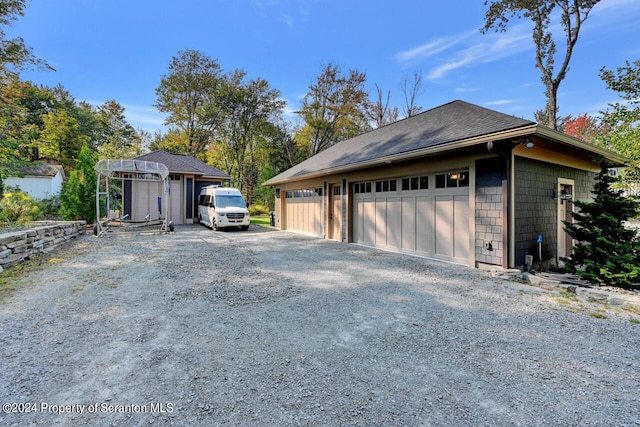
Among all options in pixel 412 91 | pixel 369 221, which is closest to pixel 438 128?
pixel 369 221

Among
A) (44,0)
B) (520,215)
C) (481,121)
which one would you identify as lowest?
(520,215)

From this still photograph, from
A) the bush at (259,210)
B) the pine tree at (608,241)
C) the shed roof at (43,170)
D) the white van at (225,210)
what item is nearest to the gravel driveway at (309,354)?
the pine tree at (608,241)

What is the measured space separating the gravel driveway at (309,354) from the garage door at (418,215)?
182 centimetres

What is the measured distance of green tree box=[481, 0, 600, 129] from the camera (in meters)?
12.9

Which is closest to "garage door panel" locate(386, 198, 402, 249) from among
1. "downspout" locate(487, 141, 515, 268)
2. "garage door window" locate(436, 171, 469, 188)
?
"garage door window" locate(436, 171, 469, 188)

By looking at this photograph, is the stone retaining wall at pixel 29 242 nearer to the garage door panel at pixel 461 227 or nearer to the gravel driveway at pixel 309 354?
the gravel driveway at pixel 309 354

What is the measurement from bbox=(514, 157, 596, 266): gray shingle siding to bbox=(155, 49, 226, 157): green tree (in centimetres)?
2697

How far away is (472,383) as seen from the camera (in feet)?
7.39

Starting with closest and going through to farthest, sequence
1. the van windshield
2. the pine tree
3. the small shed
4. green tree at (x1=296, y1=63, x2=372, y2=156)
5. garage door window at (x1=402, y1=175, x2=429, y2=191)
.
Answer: the pine tree
garage door window at (x1=402, y1=175, x2=429, y2=191)
the van windshield
the small shed
green tree at (x1=296, y1=63, x2=372, y2=156)

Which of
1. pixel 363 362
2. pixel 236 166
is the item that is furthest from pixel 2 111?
pixel 236 166

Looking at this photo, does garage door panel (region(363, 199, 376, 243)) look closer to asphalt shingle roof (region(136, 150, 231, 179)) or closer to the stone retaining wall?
the stone retaining wall

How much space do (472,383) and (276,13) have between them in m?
17.5

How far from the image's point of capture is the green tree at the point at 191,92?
26.4m

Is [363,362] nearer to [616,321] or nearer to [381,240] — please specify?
[616,321]
